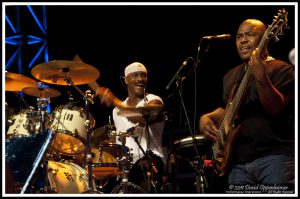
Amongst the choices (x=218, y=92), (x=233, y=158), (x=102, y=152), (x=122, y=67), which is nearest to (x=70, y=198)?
(x=233, y=158)

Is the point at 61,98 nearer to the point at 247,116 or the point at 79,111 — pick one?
the point at 79,111

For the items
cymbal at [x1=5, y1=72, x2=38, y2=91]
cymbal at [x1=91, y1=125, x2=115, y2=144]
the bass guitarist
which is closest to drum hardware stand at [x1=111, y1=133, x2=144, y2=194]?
cymbal at [x1=91, y1=125, x2=115, y2=144]

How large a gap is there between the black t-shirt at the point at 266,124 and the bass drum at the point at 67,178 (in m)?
1.97

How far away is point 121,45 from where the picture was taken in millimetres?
7480

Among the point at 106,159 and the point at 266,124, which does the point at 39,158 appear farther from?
the point at 106,159

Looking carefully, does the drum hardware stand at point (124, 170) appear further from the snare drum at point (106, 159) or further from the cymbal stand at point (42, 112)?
the cymbal stand at point (42, 112)

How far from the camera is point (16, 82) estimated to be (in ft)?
20.9

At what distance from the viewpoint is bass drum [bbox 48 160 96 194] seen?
18.3ft

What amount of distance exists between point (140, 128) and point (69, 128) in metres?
0.84

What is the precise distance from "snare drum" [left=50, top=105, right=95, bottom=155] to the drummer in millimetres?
422

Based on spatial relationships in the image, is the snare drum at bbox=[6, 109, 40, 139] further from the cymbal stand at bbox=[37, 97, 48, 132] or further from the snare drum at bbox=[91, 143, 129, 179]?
the snare drum at bbox=[91, 143, 129, 179]

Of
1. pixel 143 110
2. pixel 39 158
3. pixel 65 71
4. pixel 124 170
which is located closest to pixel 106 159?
pixel 124 170

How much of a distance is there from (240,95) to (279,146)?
550 mm

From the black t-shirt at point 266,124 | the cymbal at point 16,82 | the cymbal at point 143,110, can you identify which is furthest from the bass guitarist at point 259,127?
the cymbal at point 16,82
